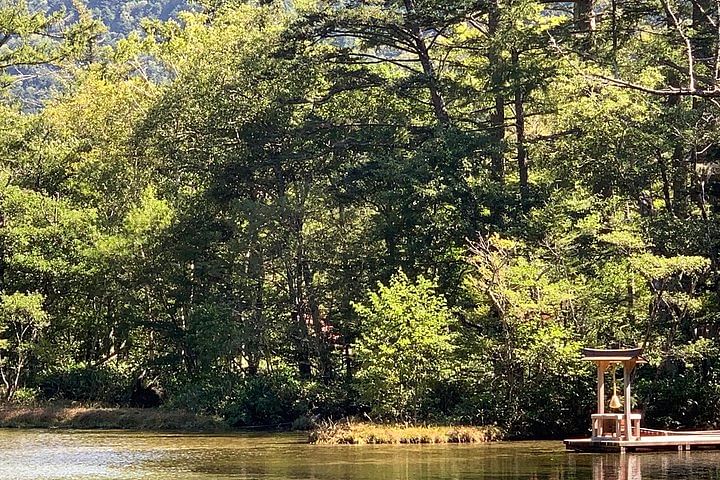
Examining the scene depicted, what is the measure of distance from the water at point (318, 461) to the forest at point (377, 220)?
375cm

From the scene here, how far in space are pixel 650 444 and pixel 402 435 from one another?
672cm

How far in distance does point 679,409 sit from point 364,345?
8.25 m

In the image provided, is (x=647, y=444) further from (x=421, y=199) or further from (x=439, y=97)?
(x=439, y=97)

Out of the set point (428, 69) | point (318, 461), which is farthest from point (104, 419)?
point (318, 461)

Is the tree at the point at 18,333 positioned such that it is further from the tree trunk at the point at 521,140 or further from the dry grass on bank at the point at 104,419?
the tree trunk at the point at 521,140

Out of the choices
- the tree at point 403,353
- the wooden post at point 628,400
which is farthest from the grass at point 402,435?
the wooden post at point 628,400

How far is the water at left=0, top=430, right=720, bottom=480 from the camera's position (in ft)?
68.5

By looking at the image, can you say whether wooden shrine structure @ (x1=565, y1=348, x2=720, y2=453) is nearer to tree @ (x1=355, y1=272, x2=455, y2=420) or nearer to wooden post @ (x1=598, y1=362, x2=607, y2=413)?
wooden post @ (x1=598, y1=362, x2=607, y2=413)

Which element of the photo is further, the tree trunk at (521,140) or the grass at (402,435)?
the tree trunk at (521,140)

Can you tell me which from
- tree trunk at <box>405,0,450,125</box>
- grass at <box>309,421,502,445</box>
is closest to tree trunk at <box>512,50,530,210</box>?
tree trunk at <box>405,0,450,125</box>

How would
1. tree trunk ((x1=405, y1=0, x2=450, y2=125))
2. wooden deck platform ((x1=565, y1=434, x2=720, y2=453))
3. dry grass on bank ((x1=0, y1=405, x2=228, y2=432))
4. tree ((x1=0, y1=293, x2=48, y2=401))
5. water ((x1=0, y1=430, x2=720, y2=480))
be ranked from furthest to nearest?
1. tree ((x1=0, y1=293, x2=48, y2=401))
2. tree trunk ((x1=405, y1=0, x2=450, y2=125))
3. dry grass on bank ((x1=0, y1=405, x2=228, y2=432))
4. wooden deck platform ((x1=565, y1=434, x2=720, y2=453))
5. water ((x1=0, y1=430, x2=720, y2=480))

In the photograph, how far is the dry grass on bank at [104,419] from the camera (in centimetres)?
3656

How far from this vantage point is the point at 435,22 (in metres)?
36.8

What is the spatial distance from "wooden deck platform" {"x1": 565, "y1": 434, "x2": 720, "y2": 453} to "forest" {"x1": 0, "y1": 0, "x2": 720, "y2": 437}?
4.13m
